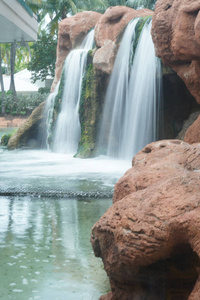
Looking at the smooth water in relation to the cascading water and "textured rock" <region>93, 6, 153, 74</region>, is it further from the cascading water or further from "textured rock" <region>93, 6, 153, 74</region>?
the cascading water

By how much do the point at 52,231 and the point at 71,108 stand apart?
9.77 meters

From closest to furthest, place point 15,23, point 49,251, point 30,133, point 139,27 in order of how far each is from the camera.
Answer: point 49,251
point 15,23
point 139,27
point 30,133

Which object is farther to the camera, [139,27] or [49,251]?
[139,27]

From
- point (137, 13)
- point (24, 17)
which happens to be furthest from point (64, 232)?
point (137, 13)

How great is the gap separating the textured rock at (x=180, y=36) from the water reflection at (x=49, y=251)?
240 centimetres

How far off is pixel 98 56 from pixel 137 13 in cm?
184

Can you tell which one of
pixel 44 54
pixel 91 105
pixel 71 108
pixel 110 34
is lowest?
pixel 71 108

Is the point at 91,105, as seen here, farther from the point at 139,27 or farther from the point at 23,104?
the point at 23,104

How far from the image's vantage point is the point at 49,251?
13.3ft

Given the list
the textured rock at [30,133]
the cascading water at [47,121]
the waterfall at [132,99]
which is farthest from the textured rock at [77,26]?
the waterfall at [132,99]

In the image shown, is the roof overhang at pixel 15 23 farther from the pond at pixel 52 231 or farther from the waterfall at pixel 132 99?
the pond at pixel 52 231

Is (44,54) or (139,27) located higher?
(139,27)

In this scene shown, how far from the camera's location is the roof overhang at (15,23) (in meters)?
8.87

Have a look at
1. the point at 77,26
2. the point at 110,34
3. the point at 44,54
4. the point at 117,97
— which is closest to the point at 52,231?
the point at 117,97
